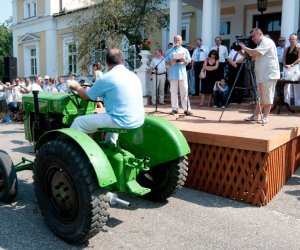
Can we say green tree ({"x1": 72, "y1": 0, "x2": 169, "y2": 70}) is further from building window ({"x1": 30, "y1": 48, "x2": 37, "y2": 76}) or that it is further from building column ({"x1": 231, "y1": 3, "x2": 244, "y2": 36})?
building window ({"x1": 30, "y1": 48, "x2": 37, "y2": 76})

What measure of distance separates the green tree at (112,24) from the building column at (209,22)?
349cm

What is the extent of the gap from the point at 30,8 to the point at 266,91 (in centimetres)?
2490

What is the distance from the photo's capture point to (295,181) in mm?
5473

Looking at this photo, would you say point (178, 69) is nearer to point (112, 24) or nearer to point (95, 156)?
point (95, 156)

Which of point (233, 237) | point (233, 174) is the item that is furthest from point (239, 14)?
point (233, 237)

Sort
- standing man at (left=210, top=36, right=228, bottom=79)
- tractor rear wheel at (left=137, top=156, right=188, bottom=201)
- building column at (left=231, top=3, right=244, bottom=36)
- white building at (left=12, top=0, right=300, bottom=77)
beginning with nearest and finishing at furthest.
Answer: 1. tractor rear wheel at (left=137, top=156, right=188, bottom=201)
2. standing man at (left=210, top=36, right=228, bottom=79)
3. white building at (left=12, top=0, right=300, bottom=77)
4. building column at (left=231, top=3, right=244, bottom=36)

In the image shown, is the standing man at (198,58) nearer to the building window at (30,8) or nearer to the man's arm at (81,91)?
the man's arm at (81,91)

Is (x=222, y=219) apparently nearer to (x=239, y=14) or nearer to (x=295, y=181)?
(x=295, y=181)

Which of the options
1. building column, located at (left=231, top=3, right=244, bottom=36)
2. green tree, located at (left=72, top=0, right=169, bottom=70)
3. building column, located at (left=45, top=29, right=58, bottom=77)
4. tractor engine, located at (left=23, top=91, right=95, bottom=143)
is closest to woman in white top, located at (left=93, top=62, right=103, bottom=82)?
tractor engine, located at (left=23, top=91, right=95, bottom=143)

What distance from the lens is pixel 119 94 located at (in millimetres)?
3404

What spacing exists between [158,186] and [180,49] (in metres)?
3.77

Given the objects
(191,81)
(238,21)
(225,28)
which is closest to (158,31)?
(225,28)

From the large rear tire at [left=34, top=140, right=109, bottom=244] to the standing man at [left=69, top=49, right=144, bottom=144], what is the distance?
14.4 inches

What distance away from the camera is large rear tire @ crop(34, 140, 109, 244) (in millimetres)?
3068
